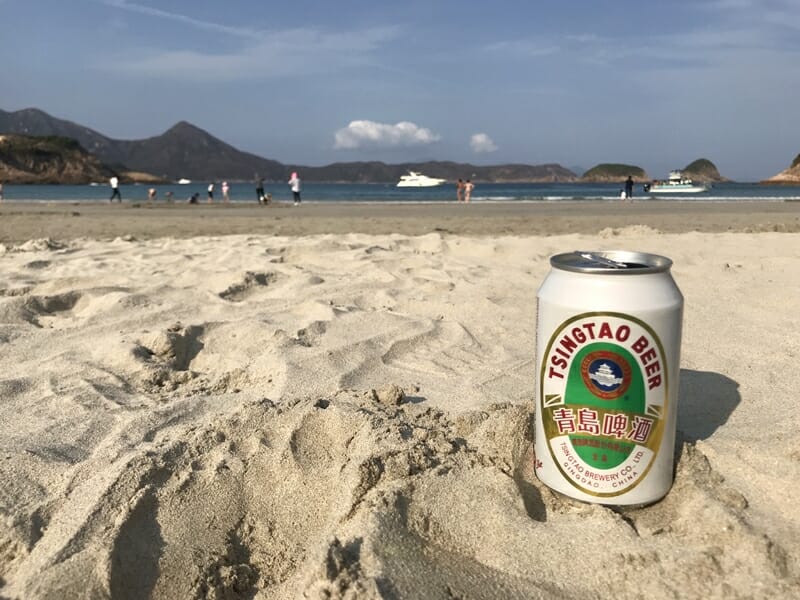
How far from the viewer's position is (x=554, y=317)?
1.63m

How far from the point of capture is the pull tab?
5.62 ft

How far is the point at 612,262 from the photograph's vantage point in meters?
1.77

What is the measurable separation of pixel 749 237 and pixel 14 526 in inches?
276

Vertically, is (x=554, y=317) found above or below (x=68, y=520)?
above

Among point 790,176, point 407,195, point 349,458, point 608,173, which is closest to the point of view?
point 349,458

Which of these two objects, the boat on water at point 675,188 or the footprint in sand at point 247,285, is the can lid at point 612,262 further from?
the boat on water at point 675,188

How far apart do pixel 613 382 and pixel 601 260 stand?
0.41 m

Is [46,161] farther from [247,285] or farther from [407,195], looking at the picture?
[247,285]

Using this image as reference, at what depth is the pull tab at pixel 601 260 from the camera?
171 centimetres

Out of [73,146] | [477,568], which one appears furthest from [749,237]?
[73,146]

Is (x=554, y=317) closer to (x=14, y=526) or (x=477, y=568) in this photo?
(x=477, y=568)

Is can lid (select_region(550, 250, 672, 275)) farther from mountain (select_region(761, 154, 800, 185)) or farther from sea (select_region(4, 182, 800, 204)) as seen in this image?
mountain (select_region(761, 154, 800, 185))

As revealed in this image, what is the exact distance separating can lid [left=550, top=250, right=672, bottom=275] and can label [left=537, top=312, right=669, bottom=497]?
0.12m

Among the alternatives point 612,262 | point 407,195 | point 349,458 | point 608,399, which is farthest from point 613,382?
point 407,195
